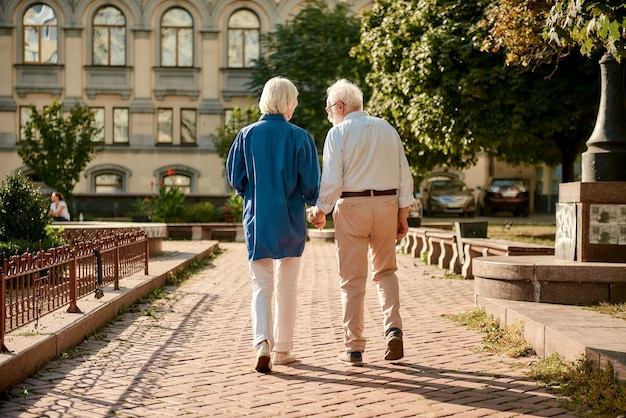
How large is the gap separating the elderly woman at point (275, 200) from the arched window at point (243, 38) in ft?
116

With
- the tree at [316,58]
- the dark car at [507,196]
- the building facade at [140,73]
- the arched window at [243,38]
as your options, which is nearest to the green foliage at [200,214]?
the tree at [316,58]

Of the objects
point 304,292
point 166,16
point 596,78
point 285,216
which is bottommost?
point 304,292

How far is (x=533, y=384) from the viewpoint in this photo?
6.10 metres

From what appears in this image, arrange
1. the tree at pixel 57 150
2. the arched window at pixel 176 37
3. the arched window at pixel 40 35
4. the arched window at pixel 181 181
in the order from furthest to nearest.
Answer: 1. the arched window at pixel 176 37
2. the arched window at pixel 181 181
3. the arched window at pixel 40 35
4. the tree at pixel 57 150

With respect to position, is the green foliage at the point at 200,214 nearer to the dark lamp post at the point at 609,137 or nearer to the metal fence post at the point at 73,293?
the dark lamp post at the point at 609,137

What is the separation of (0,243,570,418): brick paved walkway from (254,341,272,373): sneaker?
0.11 m

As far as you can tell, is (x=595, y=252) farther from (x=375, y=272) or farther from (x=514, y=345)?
(x=375, y=272)

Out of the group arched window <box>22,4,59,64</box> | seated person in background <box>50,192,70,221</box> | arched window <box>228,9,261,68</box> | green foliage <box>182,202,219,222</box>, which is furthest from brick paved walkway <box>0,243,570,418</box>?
arched window <box>22,4,59,64</box>

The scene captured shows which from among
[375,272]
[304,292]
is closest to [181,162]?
[304,292]

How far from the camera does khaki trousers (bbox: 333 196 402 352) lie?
6.77 meters

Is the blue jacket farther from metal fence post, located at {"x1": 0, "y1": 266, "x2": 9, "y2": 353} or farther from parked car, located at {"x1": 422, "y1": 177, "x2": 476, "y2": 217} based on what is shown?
parked car, located at {"x1": 422, "y1": 177, "x2": 476, "y2": 217}

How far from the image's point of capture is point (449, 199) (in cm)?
4031

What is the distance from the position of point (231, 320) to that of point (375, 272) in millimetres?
2862

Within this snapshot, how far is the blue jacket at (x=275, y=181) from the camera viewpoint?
263 inches
